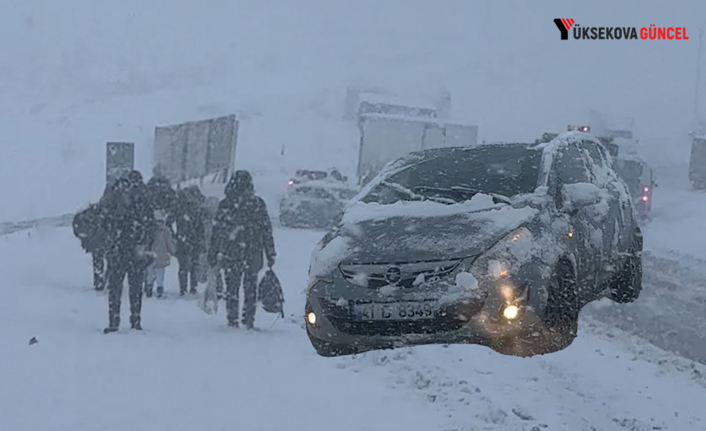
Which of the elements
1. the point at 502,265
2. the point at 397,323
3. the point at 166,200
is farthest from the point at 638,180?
the point at 397,323

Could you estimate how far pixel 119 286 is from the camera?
9.81 metres

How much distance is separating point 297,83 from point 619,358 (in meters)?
70.0

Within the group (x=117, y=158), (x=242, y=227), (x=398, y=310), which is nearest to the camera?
(x=398, y=310)

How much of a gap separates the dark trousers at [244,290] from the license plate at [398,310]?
4142mm

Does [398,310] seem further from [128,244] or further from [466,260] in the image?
[128,244]

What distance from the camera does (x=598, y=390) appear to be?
7.34 m

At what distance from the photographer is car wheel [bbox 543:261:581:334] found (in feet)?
19.1

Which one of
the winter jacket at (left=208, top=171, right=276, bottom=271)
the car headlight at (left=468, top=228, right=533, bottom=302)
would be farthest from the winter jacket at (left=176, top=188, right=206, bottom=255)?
the car headlight at (left=468, top=228, right=533, bottom=302)

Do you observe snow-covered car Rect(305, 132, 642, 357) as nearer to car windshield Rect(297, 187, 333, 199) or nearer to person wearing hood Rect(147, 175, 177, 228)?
Result: person wearing hood Rect(147, 175, 177, 228)

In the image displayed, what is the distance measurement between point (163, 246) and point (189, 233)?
41 centimetres

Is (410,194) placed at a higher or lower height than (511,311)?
higher

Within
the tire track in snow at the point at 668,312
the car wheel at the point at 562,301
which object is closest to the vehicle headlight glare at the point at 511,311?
the car wheel at the point at 562,301

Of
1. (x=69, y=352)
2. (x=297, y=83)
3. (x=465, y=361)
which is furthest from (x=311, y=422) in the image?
(x=297, y=83)

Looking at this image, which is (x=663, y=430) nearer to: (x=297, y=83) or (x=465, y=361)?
(x=465, y=361)
